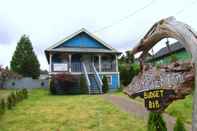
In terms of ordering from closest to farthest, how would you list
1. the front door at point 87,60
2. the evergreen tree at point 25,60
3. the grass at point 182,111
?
the grass at point 182,111
the front door at point 87,60
the evergreen tree at point 25,60

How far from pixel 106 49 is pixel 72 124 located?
66.3 feet

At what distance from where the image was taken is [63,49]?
31438 millimetres

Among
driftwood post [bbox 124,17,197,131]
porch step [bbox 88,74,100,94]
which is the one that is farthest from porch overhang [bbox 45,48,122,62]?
driftwood post [bbox 124,17,197,131]

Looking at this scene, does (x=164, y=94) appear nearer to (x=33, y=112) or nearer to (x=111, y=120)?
(x=111, y=120)

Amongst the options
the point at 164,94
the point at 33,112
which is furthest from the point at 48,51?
the point at 164,94

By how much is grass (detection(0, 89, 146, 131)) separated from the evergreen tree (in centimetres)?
2769

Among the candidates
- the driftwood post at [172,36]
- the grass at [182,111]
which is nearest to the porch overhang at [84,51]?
the grass at [182,111]

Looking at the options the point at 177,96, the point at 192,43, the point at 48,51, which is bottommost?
the point at 177,96

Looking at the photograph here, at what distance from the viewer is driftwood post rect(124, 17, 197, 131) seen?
446 centimetres

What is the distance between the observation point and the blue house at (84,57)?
31.0 meters

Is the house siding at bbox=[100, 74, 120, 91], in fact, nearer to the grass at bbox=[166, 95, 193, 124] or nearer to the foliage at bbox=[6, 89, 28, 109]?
the foliage at bbox=[6, 89, 28, 109]

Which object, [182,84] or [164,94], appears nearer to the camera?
[182,84]

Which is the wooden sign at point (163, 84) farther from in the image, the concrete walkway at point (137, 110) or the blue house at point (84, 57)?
the blue house at point (84, 57)

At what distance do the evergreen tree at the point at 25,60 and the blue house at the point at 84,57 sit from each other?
1363 cm
